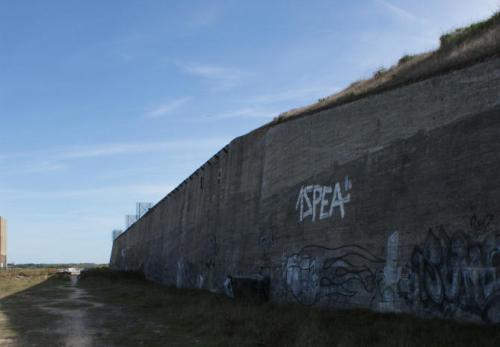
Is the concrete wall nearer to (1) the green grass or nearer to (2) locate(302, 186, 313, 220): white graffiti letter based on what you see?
(2) locate(302, 186, 313, 220): white graffiti letter

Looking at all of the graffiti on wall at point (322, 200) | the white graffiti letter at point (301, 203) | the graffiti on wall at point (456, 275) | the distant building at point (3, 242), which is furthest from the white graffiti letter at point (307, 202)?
the distant building at point (3, 242)

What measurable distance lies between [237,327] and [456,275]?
16.7 feet

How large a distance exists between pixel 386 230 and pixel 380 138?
250 centimetres

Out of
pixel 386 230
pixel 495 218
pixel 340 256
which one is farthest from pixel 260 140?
pixel 495 218

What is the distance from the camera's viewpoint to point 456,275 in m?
11.1

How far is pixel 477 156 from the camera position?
11281 millimetres

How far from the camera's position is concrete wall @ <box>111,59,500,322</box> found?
36.3ft

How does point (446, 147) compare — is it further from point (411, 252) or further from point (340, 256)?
point (340, 256)

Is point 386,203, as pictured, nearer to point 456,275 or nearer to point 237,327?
point 456,275

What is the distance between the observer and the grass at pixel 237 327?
10.2 m

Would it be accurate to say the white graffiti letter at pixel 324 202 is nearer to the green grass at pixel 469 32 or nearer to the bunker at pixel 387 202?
the bunker at pixel 387 202

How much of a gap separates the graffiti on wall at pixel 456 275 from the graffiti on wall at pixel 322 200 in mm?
3371

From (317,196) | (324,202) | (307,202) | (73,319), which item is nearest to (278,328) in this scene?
A: (324,202)

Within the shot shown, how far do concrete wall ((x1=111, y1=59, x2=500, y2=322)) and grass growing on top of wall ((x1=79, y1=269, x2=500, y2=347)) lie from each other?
766 millimetres
